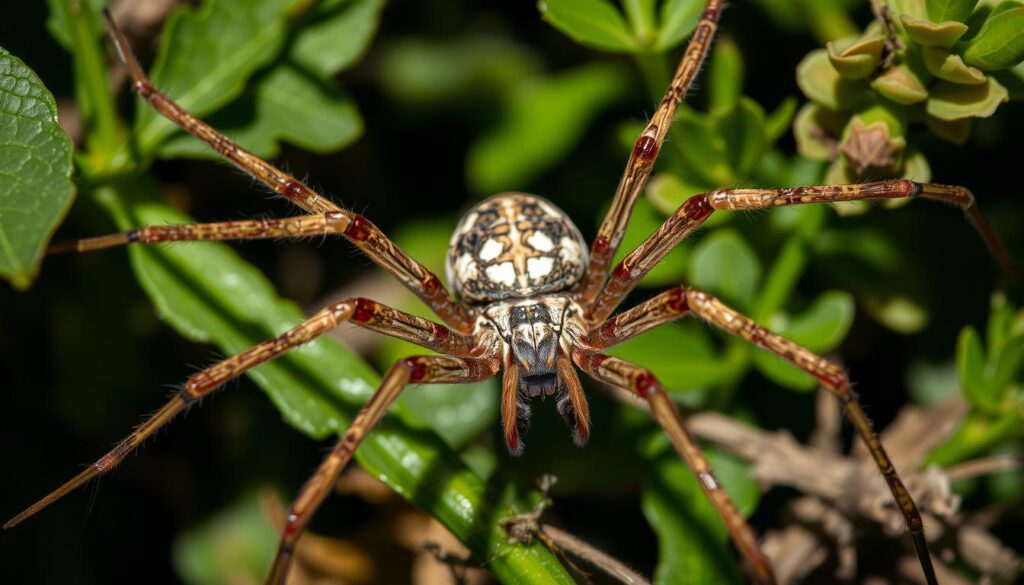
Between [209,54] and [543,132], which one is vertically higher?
[543,132]

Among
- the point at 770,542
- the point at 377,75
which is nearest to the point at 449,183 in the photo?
the point at 377,75

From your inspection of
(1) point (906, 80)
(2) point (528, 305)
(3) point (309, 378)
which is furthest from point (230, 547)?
(1) point (906, 80)

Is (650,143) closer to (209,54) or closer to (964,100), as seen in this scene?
(964,100)

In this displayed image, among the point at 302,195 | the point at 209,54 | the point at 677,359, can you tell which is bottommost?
the point at 302,195

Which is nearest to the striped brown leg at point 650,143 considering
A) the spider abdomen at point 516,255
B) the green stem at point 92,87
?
the spider abdomen at point 516,255

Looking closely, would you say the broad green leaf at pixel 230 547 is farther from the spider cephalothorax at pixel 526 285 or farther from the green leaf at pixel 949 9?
the green leaf at pixel 949 9

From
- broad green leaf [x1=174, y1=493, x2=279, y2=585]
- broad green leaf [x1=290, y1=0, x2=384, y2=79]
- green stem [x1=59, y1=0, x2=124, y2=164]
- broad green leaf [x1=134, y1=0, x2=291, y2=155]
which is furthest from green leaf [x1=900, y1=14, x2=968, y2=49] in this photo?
broad green leaf [x1=174, y1=493, x2=279, y2=585]
